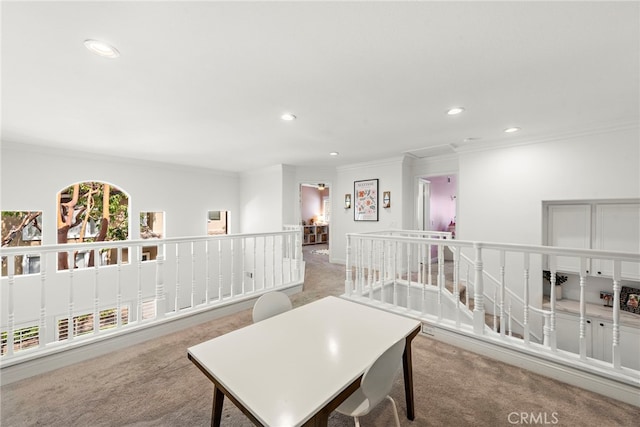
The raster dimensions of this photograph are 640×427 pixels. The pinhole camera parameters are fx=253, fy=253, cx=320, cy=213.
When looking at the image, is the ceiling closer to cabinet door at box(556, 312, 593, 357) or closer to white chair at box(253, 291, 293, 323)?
white chair at box(253, 291, 293, 323)

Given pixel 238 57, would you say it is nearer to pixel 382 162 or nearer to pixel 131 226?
pixel 382 162

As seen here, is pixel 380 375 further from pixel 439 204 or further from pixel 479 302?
pixel 439 204

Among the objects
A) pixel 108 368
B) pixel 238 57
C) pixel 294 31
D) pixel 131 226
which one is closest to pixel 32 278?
pixel 131 226

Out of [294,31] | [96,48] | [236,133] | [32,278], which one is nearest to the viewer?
[294,31]

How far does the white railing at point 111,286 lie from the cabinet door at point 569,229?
394 centimetres

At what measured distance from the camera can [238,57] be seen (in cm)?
185

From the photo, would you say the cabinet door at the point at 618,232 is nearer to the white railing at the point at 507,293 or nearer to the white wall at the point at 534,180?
the white railing at the point at 507,293

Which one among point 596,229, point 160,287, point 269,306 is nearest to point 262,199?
point 160,287

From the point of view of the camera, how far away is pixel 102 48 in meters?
1.71

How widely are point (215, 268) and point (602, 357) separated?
720 centimetres

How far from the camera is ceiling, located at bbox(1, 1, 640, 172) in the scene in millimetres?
1454

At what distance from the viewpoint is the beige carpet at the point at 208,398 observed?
5.31ft

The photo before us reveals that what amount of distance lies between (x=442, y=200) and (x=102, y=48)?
298 inches

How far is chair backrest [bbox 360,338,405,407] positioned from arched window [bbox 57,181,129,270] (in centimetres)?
621
